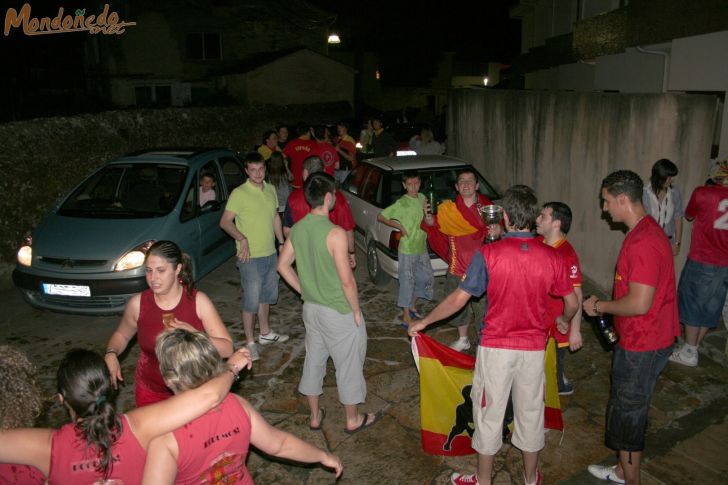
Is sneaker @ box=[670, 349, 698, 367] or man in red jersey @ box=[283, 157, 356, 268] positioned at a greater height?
man in red jersey @ box=[283, 157, 356, 268]

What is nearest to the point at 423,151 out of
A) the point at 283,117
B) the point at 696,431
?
the point at 696,431

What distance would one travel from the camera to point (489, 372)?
3.65 metres

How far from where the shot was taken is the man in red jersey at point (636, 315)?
138 inches

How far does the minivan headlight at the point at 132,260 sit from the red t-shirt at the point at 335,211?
5.90ft

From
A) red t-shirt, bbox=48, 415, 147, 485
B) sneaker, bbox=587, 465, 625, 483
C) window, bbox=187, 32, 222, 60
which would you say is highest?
window, bbox=187, 32, 222, 60

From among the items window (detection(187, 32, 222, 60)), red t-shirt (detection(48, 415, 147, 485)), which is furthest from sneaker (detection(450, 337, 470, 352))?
window (detection(187, 32, 222, 60))

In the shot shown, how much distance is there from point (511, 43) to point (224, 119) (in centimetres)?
3365

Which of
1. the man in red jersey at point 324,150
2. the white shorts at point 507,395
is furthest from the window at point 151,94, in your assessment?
the white shorts at point 507,395

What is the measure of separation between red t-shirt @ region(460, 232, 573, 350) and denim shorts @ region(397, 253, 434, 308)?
9.44 feet

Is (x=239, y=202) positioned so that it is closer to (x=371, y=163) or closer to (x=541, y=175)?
(x=371, y=163)

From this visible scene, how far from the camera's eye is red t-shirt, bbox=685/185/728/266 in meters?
5.32

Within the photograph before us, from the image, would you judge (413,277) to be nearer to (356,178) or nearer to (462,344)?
(462,344)

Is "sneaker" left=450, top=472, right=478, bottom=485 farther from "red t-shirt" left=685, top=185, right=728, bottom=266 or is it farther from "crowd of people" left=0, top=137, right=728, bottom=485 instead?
"red t-shirt" left=685, top=185, right=728, bottom=266

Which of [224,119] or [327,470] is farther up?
[224,119]
